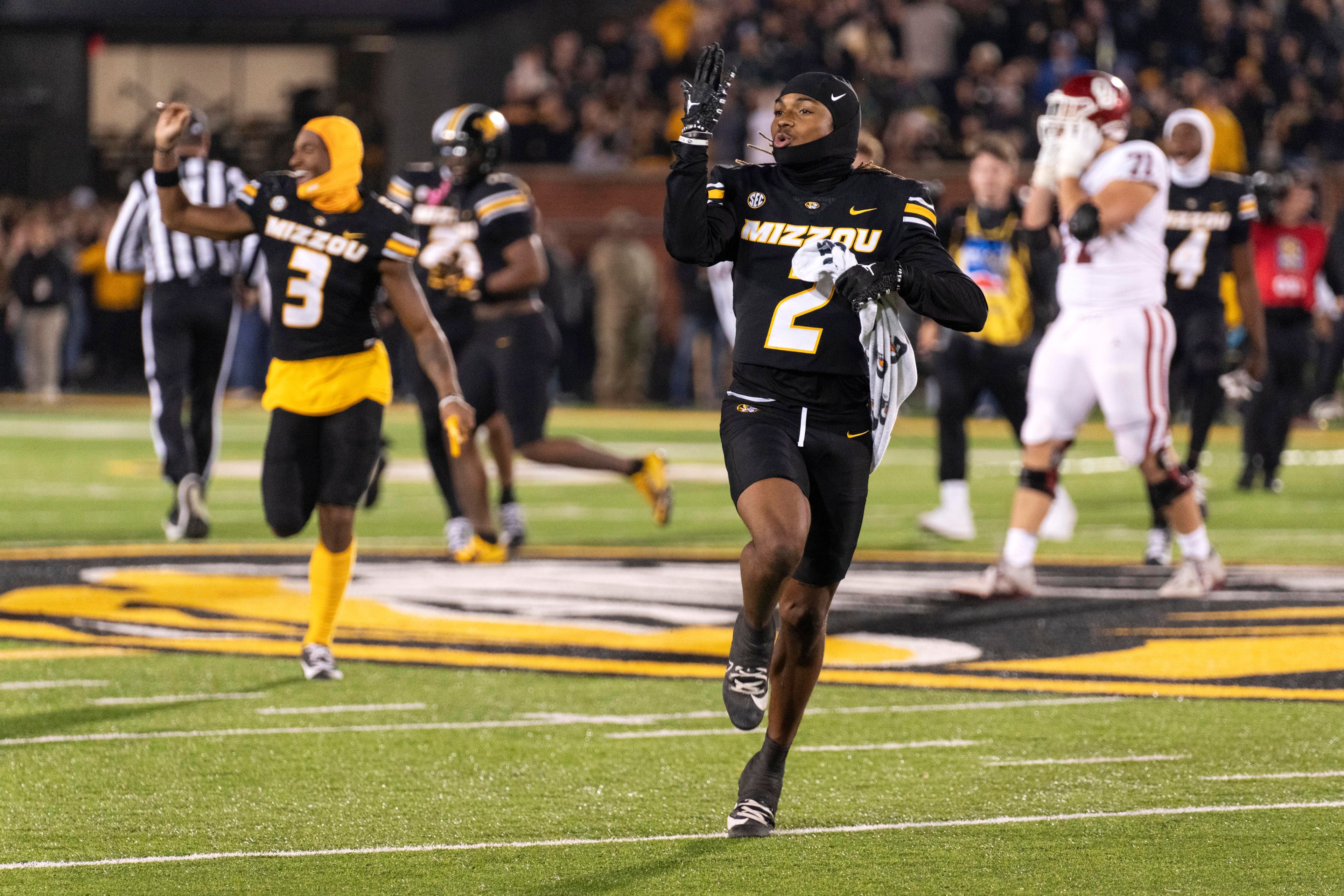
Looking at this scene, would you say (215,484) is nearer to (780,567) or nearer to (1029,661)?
(1029,661)

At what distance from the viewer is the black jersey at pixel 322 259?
7094 mm

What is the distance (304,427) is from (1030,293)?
5036 millimetres

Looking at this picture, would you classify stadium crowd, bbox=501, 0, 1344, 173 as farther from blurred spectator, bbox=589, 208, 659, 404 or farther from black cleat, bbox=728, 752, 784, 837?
black cleat, bbox=728, 752, 784, 837

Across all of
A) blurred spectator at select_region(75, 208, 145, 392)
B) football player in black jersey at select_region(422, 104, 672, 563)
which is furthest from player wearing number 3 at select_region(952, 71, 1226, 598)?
blurred spectator at select_region(75, 208, 145, 392)

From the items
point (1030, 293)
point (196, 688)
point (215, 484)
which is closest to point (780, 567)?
point (196, 688)

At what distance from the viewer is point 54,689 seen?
22.2 ft

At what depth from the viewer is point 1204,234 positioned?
10500 mm

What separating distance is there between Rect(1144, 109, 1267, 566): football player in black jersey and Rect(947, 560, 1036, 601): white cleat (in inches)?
42.4

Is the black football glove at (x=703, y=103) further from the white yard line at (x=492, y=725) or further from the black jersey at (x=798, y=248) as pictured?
the white yard line at (x=492, y=725)

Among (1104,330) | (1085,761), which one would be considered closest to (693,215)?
(1085,761)

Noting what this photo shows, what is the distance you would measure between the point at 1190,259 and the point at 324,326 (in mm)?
5388

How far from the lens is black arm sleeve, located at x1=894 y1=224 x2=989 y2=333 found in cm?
495

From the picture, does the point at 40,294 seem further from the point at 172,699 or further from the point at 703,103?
the point at 703,103

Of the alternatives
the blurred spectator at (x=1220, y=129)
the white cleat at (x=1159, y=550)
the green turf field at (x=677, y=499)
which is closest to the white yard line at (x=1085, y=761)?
the white cleat at (x=1159, y=550)
